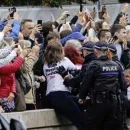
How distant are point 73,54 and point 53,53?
0.64 metres

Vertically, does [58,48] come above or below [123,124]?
above

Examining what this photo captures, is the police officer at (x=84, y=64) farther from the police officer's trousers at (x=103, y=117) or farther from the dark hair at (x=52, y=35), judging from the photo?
the dark hair at (x=52, y=35)

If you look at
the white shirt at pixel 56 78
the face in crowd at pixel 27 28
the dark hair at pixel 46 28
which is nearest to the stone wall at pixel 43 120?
the white shirt at pixel 56 78

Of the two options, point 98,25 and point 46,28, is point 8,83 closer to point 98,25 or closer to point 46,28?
point 46,28

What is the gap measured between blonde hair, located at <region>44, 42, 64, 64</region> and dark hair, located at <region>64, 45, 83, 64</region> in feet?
1.64

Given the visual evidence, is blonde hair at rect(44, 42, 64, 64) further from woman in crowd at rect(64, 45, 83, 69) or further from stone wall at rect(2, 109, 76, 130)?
stone wall at rect(2, 109, 76, 130)

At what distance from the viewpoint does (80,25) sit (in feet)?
48.4

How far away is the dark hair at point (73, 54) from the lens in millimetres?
12977

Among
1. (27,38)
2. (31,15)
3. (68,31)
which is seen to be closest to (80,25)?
(68,31)

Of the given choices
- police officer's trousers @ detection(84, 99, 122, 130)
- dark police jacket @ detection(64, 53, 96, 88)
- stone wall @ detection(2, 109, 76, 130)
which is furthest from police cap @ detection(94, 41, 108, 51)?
stone wall @ detection(2, 109, 76, 130)

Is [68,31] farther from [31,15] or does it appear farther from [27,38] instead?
[31,15]

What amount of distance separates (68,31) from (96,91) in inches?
103

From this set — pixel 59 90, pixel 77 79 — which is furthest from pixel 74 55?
pixel 59 90

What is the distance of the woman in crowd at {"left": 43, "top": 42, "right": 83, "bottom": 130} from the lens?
12.5 m
